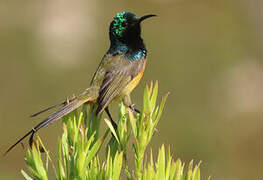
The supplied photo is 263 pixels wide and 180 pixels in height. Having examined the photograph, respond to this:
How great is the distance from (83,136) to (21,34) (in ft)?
31.0

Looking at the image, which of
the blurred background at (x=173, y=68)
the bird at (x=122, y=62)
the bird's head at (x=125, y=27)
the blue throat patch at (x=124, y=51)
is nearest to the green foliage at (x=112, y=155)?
the bird at (x=122, y=62)

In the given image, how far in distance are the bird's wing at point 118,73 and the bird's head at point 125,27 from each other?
8.2 inches

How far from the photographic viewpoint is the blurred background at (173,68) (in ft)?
26.2

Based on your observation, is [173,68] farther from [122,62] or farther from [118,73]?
[118,73]

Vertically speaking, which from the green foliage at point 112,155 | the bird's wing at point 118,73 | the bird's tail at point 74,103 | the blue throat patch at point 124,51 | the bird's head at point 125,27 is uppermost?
the bird's head at point 125,27

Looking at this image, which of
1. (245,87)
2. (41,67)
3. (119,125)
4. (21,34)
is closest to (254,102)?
(245,87)

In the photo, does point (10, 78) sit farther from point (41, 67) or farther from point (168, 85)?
point (168, 85)

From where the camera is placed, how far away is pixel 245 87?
9.10 metres

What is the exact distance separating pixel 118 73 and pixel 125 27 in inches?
18.0

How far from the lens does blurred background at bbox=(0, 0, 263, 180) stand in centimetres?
800

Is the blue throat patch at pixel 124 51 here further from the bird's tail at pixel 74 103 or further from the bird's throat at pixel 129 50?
the bird's tail at pixel 74 103

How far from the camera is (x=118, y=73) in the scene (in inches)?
173

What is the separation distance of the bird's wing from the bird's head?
0.21 metres

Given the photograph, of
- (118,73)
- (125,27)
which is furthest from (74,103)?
(125,27)
